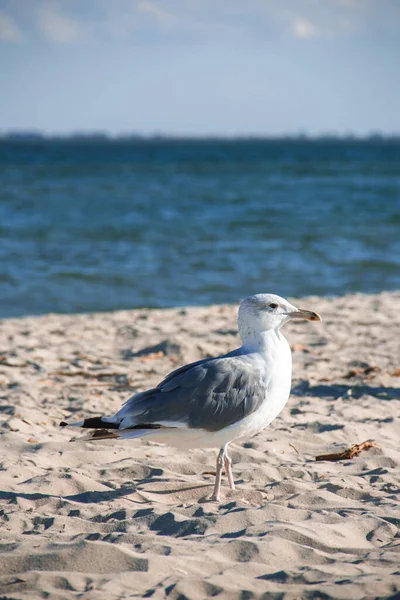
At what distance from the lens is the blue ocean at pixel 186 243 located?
12.8 metres

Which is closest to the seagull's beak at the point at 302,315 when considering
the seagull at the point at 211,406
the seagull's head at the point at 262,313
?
the seagull's head at the point at 262,313

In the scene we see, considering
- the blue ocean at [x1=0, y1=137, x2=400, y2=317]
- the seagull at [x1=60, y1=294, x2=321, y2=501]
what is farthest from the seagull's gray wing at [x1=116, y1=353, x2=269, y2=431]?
the blue ocean at [x1=0, y1=137, x2=400, y2=317]

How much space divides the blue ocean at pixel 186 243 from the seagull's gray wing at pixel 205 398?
25.2 feet

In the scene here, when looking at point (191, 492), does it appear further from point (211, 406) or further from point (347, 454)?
point (347, 454)

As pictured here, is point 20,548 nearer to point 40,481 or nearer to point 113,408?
point 40,481

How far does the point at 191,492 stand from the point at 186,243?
1377cm

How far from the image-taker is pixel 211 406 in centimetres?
391

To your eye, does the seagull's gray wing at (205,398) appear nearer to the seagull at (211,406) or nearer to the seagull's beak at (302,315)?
the seagull at (211,406)

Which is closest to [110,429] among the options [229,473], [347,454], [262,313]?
[229,473]

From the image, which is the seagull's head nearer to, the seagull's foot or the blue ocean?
the seagull's foot

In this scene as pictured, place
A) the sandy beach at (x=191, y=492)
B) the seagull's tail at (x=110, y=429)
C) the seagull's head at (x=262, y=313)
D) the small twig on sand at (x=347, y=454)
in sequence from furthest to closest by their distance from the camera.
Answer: the small twig on sand at (x=347, y=454) < the seagull's head at (x=262, y=313) < the seagull's tail at (x=110, y=429) < the sandy beach at (x=191, y=492)

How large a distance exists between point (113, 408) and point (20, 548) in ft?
7.99

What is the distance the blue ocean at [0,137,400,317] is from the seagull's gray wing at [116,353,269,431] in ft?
25.2

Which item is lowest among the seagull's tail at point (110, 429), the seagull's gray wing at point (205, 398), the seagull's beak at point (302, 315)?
the seagull's tail at point (110, 429)
